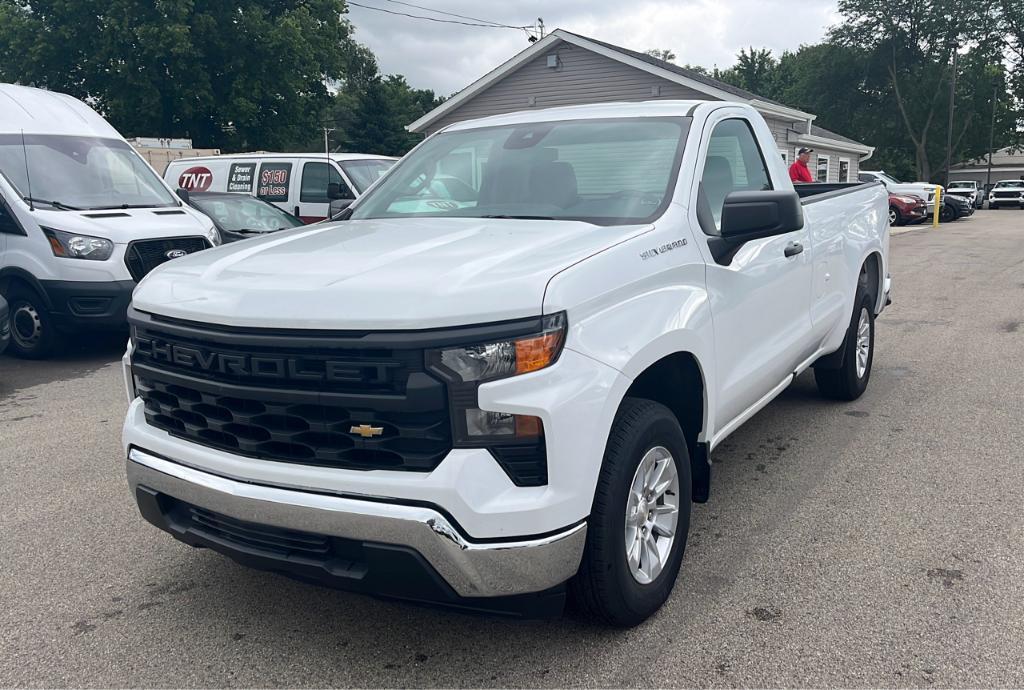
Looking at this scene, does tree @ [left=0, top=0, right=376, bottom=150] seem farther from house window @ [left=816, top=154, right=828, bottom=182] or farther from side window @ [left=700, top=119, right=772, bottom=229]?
side window @ [left=700, top=119, right=772, bottom=229]

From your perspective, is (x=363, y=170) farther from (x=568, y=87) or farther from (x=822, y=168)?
(x=822, y=168)

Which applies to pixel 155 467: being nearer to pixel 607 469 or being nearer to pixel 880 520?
pixel 607 469

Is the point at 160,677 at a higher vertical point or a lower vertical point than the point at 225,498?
lower

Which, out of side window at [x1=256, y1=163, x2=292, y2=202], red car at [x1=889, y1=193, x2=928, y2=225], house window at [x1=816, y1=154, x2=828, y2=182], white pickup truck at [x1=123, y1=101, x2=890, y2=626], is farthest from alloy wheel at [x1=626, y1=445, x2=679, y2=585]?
house window at [x1=816, y1=154, x2=828, y2=182]

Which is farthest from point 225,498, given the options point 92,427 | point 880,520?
point 92,427

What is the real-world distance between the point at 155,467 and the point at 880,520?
121 inches

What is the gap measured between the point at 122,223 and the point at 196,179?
647 centimetres

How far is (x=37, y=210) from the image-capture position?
7926 mm

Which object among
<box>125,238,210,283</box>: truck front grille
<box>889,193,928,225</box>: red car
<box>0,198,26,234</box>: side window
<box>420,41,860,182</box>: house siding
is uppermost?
<box>420,41,860,182</box>: house siding

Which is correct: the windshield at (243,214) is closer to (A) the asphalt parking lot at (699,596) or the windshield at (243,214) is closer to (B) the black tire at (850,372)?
(A) the asphalt parking lot at (699,596)

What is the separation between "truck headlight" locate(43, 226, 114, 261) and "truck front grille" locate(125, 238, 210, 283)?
19 cm

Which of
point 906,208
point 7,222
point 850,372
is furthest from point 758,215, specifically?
point 906,208

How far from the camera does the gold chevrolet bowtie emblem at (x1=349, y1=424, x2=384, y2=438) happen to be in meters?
2.48

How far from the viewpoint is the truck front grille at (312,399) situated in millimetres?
2446
